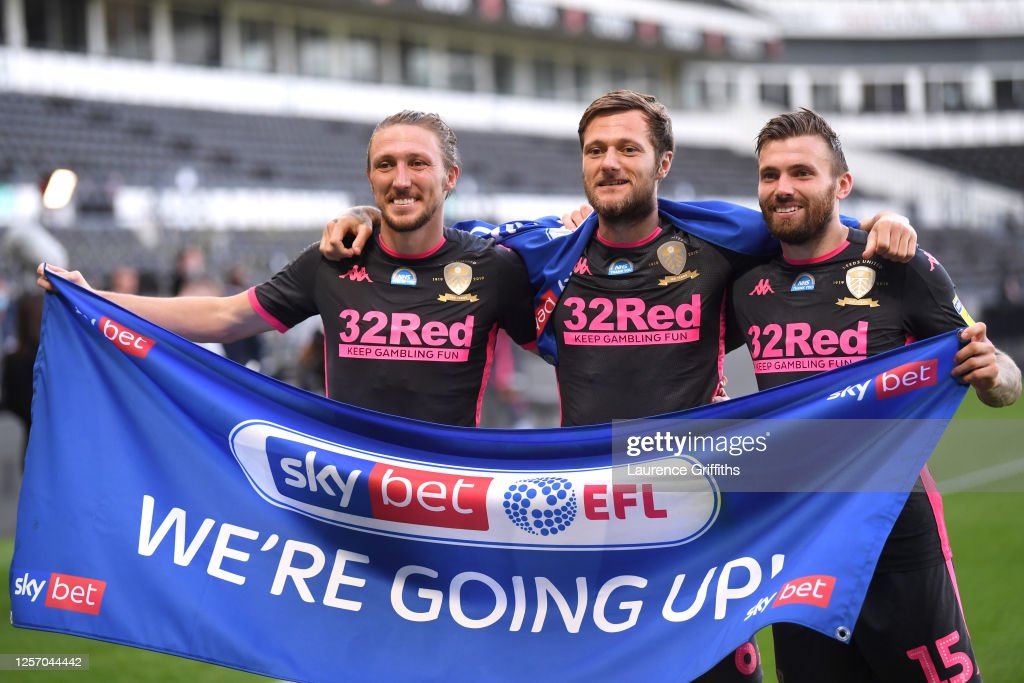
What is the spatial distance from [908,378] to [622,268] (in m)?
0.94

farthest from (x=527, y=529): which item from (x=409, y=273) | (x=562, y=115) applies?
(x=562, y=115)

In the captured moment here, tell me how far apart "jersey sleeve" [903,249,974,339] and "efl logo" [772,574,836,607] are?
82cm

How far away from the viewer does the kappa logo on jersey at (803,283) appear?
3613 millimetres

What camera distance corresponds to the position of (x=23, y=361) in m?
6.93

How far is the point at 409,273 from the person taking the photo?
4.05m

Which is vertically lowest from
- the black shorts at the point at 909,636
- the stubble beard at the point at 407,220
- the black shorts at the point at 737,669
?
the black shorts at the point at 737,669

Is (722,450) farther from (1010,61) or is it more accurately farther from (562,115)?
(1010,61)

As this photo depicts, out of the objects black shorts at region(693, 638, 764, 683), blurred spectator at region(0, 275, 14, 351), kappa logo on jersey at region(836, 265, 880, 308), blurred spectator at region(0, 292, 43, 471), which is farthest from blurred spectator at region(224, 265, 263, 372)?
kappa logo on jersey at region(836, 265, 880, 308)

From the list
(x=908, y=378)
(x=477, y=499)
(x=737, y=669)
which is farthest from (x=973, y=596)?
(x=477, y=499)

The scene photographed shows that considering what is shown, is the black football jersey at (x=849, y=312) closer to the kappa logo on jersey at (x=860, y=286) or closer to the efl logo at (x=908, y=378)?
the kappa logo on jersey at (x=860, y=286)

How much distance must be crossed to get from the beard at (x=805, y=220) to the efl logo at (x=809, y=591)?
998 millimetres

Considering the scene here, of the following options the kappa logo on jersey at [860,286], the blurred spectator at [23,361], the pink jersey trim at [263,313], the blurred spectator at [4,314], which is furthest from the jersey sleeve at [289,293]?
the blurred spectator at [4,314]

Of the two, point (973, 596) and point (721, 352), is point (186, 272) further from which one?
point (721, 352)

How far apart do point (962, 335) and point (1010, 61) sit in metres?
47.5
